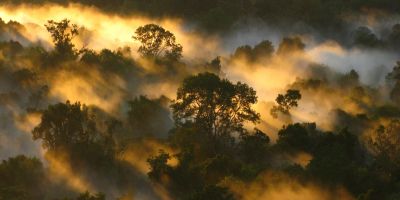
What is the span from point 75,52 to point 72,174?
3143 cm

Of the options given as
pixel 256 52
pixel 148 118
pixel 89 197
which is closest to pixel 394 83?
pixel 256 52

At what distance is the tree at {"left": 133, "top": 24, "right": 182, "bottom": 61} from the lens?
77438 millimetres

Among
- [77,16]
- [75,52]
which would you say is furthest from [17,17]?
[75,52]

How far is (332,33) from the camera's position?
363 ft

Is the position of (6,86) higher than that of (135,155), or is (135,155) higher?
(6,86)

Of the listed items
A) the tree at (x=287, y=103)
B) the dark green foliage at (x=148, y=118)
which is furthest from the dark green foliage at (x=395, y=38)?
the dark green foliage at (x=148, y=118)

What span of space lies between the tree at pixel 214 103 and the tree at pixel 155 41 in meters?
26.9

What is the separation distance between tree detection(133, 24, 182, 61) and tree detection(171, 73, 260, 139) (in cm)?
2694

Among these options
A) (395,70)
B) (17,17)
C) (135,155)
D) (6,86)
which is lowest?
(135,155)

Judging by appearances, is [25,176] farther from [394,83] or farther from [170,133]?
[394,83]

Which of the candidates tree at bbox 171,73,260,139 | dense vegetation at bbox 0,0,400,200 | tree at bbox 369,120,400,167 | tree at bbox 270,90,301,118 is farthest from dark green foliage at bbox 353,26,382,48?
tree at bbox 171,73,260,139

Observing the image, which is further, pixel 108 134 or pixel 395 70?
pixel 395 70

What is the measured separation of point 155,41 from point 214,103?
30274mm

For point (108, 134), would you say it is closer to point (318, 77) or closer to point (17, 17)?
point (318, 77)
